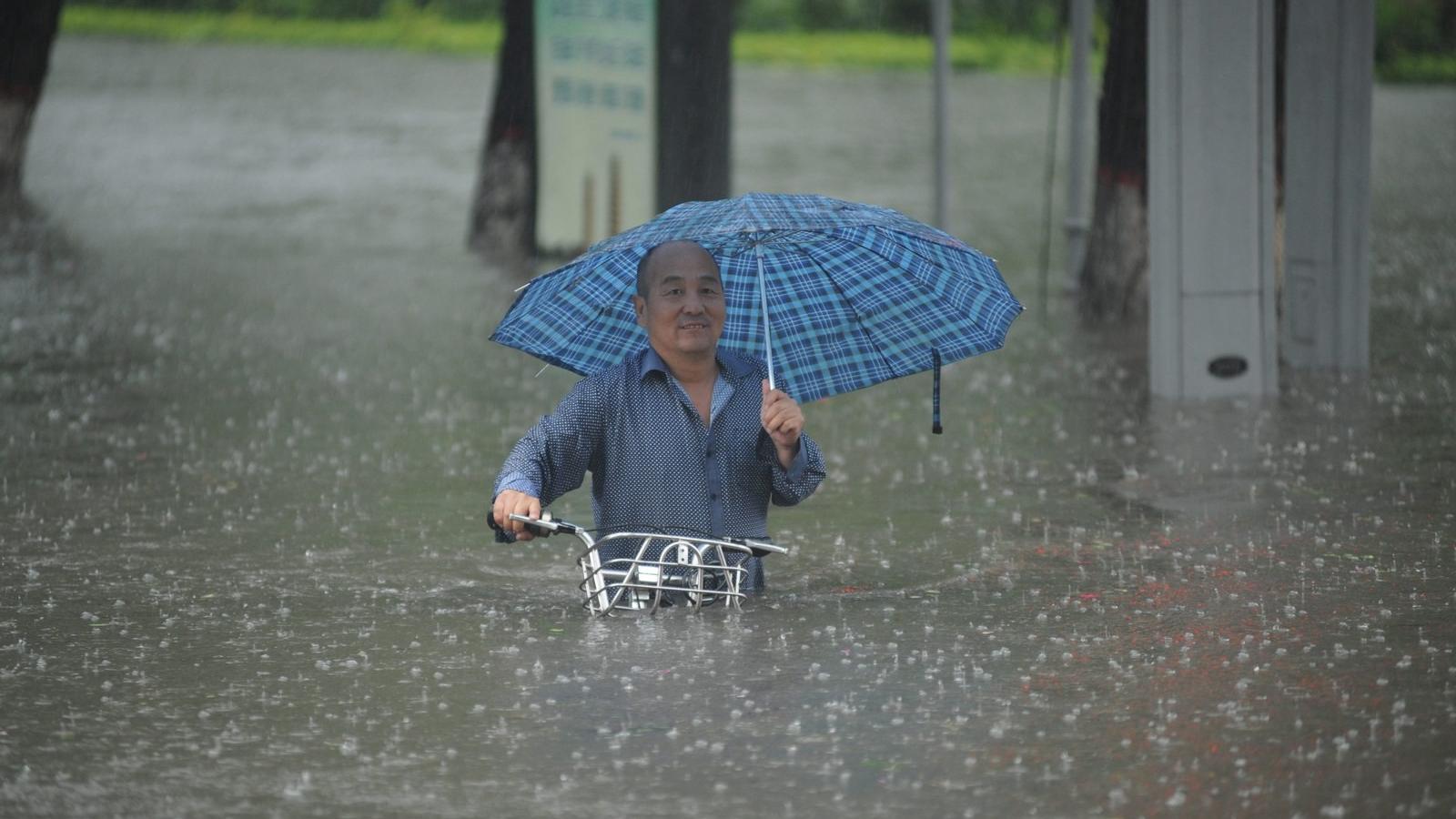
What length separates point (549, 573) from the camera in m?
6.56

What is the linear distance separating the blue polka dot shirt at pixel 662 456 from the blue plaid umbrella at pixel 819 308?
0.24 m

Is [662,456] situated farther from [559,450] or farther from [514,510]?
[514,510]

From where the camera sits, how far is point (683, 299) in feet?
18.5

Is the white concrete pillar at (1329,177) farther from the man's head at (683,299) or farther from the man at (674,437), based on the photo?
the man's head at (683,299)

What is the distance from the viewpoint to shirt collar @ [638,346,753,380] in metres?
5.77

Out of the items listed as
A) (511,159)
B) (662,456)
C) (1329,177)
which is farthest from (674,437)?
(511,159)

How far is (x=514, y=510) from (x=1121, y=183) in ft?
25.6

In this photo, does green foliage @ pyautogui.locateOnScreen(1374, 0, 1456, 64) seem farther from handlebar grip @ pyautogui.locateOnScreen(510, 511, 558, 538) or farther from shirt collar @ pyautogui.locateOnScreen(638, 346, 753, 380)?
handlebar grip @ pyautogui.locateOnScreen(510, 511, 558, 538)

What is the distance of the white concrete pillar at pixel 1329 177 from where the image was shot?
10078mm

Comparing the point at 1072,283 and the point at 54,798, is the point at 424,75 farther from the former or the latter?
the point at 54,798

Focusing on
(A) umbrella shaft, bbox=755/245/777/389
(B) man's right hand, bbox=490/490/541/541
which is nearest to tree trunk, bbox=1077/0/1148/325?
(A) umbrella shaft, bbox=755/245/777/389

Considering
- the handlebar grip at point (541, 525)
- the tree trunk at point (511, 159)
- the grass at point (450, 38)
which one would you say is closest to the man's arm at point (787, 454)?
the handlebar grip at point (541, 525)

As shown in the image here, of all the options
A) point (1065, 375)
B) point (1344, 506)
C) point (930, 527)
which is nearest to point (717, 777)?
point (930, 527)

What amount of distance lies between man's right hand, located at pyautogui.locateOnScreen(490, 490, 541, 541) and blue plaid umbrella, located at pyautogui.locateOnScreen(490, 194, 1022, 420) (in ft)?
2.06
